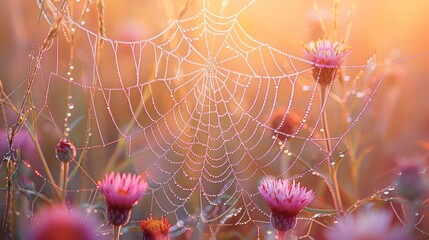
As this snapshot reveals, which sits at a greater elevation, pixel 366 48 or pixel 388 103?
pixel 366 48

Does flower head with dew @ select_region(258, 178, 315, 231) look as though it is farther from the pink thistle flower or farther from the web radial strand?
the web radial strand

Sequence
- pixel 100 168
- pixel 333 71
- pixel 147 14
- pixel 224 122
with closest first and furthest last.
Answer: pixel 333 71
pixel 100 168
pixel 224 122
pixel 147 14

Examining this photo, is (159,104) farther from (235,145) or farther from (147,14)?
(147,14)

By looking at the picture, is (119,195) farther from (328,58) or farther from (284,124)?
(284,124)

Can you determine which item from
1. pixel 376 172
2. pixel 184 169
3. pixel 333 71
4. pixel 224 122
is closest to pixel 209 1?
pixel 224 122

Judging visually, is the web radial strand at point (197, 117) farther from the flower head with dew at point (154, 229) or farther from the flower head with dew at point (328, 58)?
the flower head with dew at point (154, 229)

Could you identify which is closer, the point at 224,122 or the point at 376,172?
the point at 376,172
